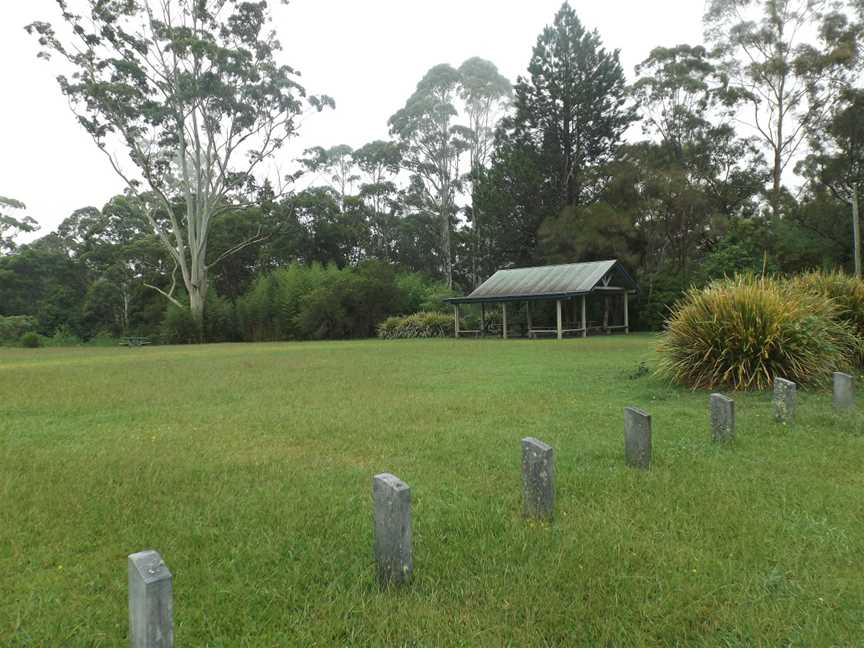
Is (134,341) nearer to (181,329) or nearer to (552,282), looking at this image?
(181,329)

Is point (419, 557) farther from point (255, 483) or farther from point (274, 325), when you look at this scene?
point (274, 325)

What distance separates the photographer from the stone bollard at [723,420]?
484 centimetres

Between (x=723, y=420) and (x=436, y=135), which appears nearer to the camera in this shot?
(x=723, y=420)

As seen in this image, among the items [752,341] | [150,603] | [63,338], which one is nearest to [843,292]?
[752,341]

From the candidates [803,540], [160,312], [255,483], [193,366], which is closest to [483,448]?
[255,483]

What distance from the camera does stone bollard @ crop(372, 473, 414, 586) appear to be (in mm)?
2408

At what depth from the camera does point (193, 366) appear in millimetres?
13477

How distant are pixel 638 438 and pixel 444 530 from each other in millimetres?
1778

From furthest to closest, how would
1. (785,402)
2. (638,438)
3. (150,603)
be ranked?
(785,402), (638,438), (150,603)

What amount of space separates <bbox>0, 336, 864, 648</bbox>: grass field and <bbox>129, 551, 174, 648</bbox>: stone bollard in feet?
2.25

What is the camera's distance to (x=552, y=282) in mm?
25422

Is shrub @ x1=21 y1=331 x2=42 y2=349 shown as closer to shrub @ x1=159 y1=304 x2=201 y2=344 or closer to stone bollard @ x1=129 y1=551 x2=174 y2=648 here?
shrub @ x1=159 y1=304 x2=201 y2=344

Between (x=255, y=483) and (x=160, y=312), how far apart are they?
36.7 metres

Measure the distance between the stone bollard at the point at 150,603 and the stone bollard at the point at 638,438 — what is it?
3.28m
